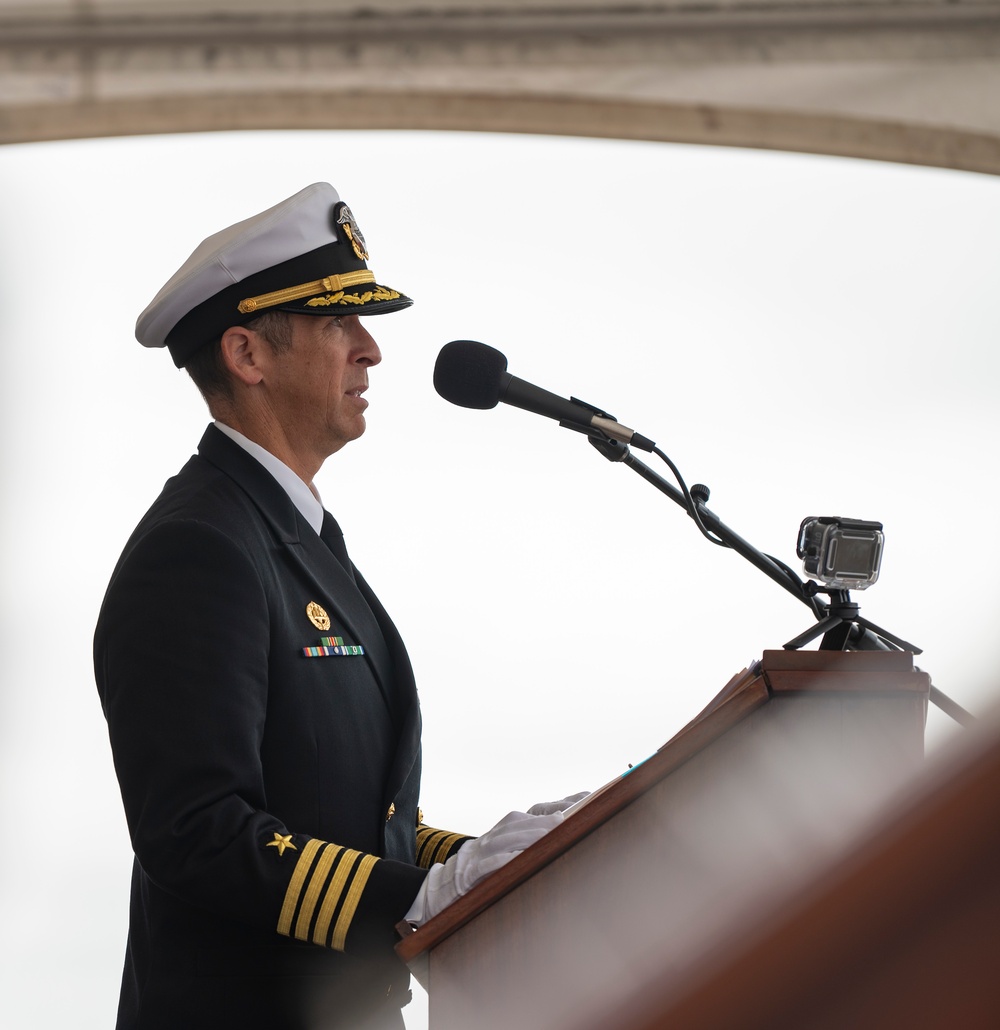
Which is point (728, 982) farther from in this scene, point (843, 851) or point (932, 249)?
point (932, 249)

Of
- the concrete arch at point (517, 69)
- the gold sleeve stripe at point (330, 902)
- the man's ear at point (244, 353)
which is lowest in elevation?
the gold sleeve stripe at point (330, 902)

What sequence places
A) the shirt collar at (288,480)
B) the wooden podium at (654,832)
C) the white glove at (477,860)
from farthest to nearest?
the shirt collar at (288,480) < the white glove at (477,860) < the wooden podium at (654,832)

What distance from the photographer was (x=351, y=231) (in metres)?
1.46

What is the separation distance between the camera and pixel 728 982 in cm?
24

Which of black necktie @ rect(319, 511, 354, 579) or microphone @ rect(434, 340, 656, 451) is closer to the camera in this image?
microphone @ rect(434, 340, 656, 451)

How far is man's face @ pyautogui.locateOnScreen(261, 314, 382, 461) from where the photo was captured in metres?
1.34

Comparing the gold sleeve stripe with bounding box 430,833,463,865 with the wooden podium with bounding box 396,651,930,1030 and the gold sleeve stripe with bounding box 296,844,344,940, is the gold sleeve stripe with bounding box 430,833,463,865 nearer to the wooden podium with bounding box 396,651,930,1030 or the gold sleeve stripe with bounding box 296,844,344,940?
the gold sleeve stripe with bounding box 296,844,344,940

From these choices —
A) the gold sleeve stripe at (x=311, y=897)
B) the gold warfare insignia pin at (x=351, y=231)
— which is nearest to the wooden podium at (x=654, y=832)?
the gold sleeve stripe at (x=311, y=897)

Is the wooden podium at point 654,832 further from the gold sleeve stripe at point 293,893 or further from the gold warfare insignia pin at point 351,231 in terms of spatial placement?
the gold warfare insignia pin at point 351,231

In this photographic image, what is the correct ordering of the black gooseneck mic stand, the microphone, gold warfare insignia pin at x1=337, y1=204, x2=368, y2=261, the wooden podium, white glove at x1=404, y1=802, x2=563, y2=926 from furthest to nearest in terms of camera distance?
gold warfare insignia pin at x1=337, y1=204, x2=368, y2=261
the microphone
the black gooseneck mic stand
white glove at x1=404, y1=802, x2=563, y2=926
the wooden podium

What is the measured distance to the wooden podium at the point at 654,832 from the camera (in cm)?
67

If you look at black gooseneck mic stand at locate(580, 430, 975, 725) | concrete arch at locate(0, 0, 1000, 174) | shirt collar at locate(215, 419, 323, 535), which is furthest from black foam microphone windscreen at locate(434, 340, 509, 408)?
concrete arch at locate(0, 0, 1000, 174)

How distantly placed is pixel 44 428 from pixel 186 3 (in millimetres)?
1146

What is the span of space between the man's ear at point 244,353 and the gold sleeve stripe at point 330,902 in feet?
1.86
